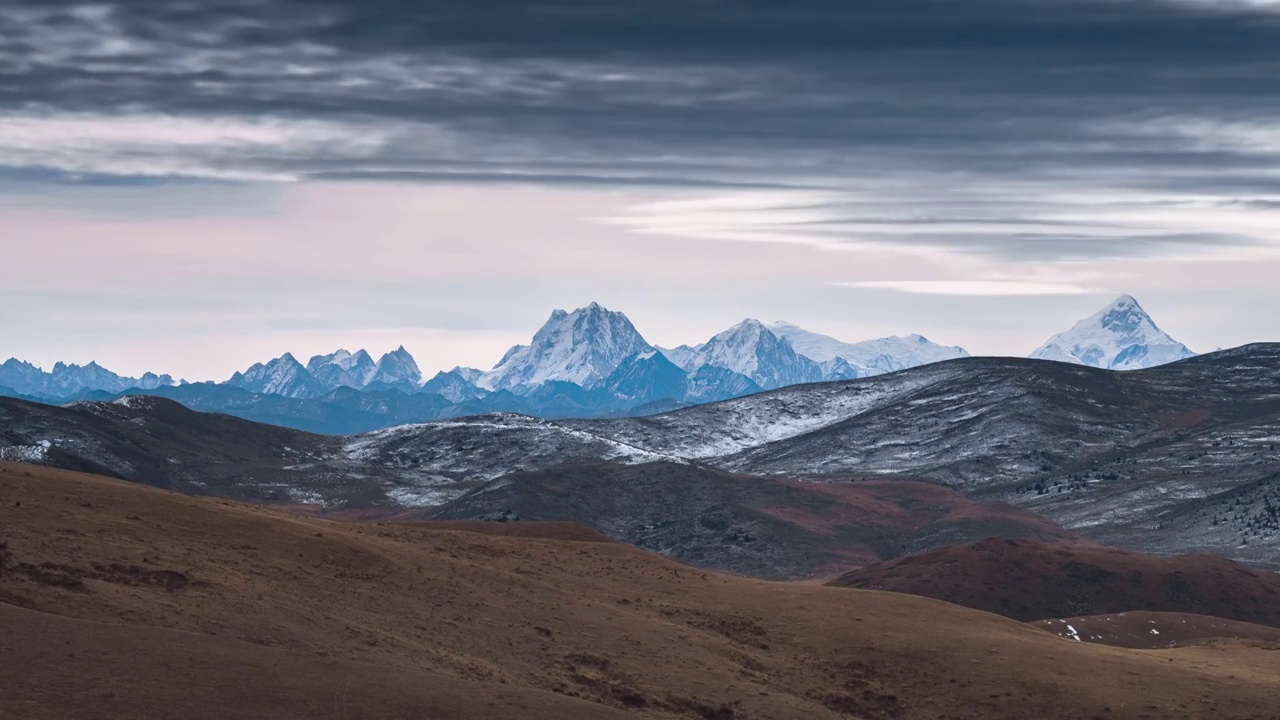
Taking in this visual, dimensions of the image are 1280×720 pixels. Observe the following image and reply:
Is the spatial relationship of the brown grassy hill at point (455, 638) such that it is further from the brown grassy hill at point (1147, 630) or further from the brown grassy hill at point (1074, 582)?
the brown grassy hill at point (1074, 582)

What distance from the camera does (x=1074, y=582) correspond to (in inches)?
5384

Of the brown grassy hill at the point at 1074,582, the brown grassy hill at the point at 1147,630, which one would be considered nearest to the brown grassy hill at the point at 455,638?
the brown grassy hill at the point at 1147,630

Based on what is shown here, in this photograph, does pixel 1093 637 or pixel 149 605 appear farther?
pixel 1093 637

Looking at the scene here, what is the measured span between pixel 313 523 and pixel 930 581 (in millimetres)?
75830

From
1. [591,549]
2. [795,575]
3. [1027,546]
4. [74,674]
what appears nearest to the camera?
[74,674]

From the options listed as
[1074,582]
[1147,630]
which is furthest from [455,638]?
[1074,582]

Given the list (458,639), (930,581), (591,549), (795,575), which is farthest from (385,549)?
(795,575)

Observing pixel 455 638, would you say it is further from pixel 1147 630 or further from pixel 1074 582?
pixel 1074 582

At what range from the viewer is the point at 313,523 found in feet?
246

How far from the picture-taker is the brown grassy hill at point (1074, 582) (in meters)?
132

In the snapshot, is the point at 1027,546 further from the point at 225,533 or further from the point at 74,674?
the point at 74,674

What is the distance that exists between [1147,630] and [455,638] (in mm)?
54293

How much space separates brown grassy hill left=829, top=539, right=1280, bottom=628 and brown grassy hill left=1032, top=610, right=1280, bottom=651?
2834cm

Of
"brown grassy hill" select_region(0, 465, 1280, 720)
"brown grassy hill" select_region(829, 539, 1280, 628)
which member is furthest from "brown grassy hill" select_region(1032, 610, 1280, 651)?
"brown grassy hill" select_region(829, 539, 1280, 628)
